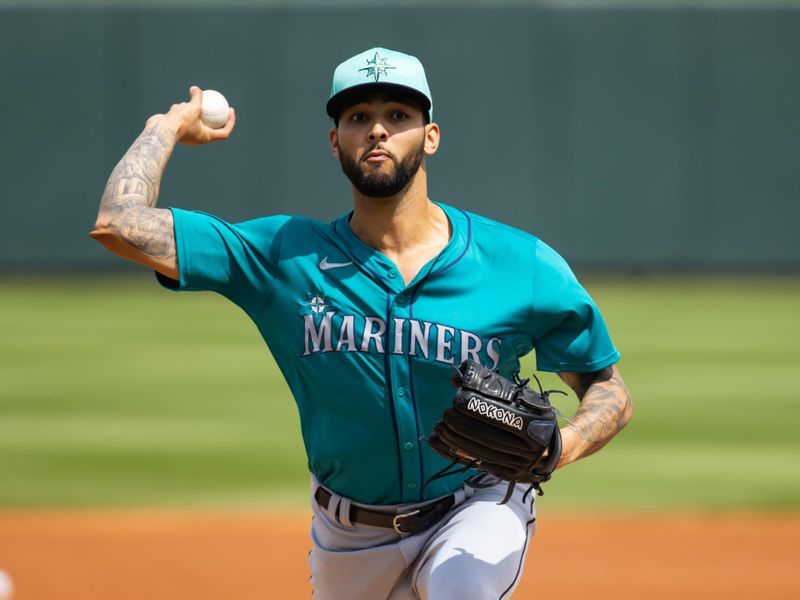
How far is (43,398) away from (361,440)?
770cm

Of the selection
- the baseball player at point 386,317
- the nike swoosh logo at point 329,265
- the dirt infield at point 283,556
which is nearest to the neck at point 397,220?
the baseball player at point 386,317

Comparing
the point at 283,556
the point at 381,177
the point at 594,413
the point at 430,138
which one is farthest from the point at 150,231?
the point at 283,556

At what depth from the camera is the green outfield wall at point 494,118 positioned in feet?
64.8

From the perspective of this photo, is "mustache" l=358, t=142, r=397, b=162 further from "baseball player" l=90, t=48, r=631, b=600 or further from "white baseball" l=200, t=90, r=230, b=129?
"white baseball" l=200, t=90, r=230, b=129

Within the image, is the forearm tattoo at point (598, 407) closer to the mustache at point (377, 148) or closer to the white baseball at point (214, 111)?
the mustache at point (377, 148)

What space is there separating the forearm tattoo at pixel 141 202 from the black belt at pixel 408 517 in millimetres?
906

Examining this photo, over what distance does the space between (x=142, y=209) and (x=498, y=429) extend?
3.82ft

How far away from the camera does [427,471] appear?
148 inches

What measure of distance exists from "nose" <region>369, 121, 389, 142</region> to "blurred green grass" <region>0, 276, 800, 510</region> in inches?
172

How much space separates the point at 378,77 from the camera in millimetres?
3752

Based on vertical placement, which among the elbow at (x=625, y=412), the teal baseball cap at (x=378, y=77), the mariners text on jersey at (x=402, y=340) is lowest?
the elbow at (x=625, y=412)

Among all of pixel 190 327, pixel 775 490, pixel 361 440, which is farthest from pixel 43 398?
pixel 361 440

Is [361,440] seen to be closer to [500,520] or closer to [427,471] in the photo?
[427,471]

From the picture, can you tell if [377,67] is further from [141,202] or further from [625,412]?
[625,412]
